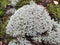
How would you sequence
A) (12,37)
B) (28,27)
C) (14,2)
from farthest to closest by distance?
1. (14,2)
2. (12,37)
3. (28,27)

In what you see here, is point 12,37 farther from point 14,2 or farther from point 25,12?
point 14,2

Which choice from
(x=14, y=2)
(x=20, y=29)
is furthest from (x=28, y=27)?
(x=14, y=2)

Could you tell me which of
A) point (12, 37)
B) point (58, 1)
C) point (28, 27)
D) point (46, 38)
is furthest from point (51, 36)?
point (58, 1)

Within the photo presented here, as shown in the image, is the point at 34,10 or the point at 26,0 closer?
the point at 34,10

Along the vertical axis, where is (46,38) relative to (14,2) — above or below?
below

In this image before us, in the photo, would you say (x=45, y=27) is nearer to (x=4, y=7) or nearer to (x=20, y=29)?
(x=20, y=29)

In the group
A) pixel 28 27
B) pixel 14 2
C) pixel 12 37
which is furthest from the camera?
pixel 14 2

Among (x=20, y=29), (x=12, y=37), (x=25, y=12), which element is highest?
(x=25, y=12)
